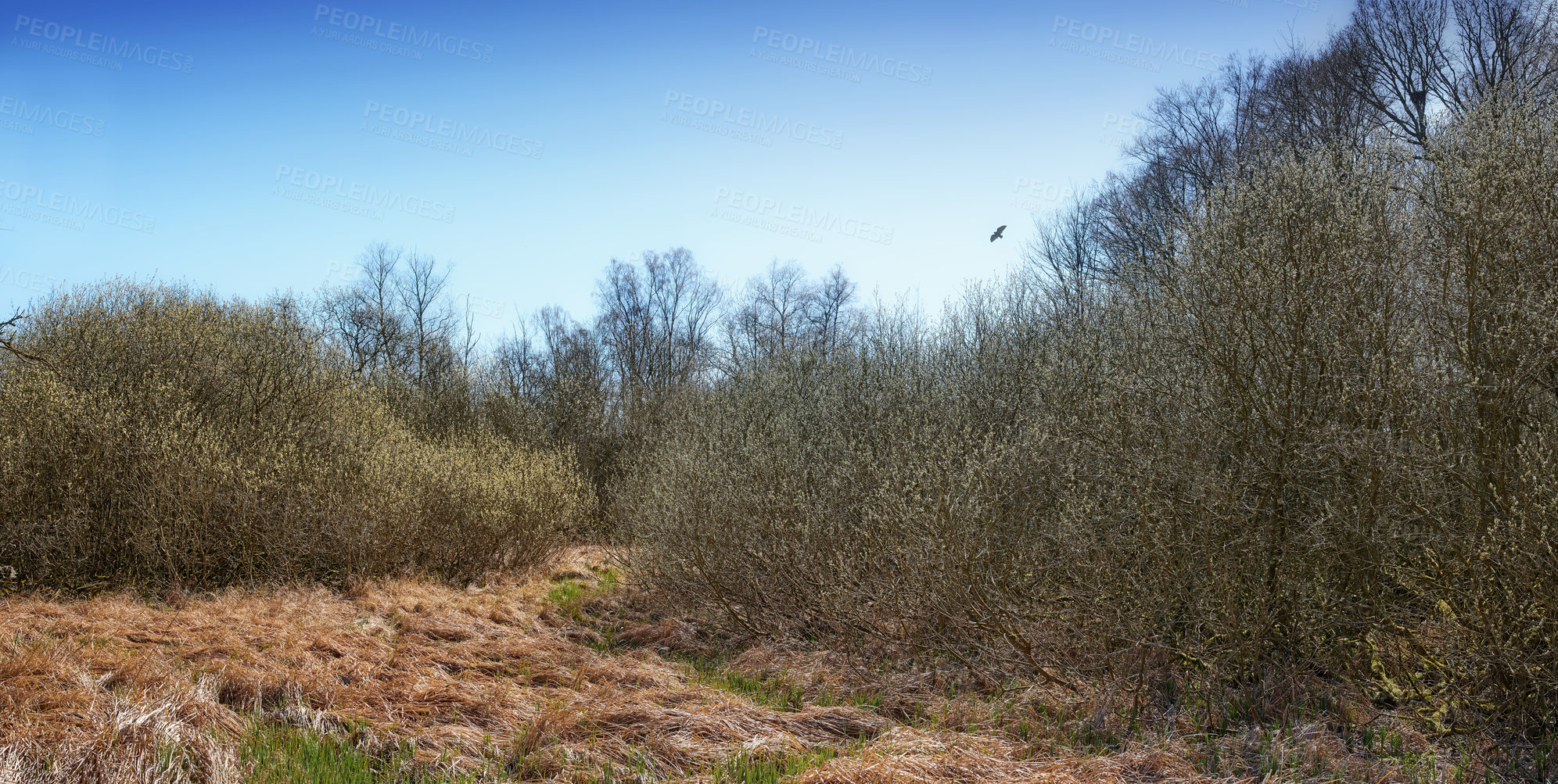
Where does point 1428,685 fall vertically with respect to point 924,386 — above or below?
below

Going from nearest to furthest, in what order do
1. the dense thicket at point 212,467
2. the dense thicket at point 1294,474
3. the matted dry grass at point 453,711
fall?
the matted dry grass at point 453,711 → the dense thicket at point 1294,474 → the dense thicket at point 212,467

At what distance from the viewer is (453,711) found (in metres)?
5.55

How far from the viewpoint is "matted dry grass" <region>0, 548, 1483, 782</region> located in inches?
171

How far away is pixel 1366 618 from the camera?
5508 millimetres

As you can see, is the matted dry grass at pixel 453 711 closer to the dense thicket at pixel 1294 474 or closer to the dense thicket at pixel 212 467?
the dense thicket at pixel 1294 474

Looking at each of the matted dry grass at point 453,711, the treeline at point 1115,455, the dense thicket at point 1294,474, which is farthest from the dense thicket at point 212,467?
the dense thicket at point 1294,474

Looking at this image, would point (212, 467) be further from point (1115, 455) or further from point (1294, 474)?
point (1294, 474)

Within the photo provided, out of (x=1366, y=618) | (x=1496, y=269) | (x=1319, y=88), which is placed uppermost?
(x=1319, y=88)

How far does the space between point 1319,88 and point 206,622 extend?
21.5m

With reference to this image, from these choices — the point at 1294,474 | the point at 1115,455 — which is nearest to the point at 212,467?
the point at 1115,455

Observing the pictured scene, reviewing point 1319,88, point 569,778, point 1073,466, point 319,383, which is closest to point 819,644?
point 1073,466

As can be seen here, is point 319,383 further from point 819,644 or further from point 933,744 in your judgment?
point 933,744

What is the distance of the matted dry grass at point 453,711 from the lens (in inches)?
171

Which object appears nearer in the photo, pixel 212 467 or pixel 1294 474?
pixel 1294 474
